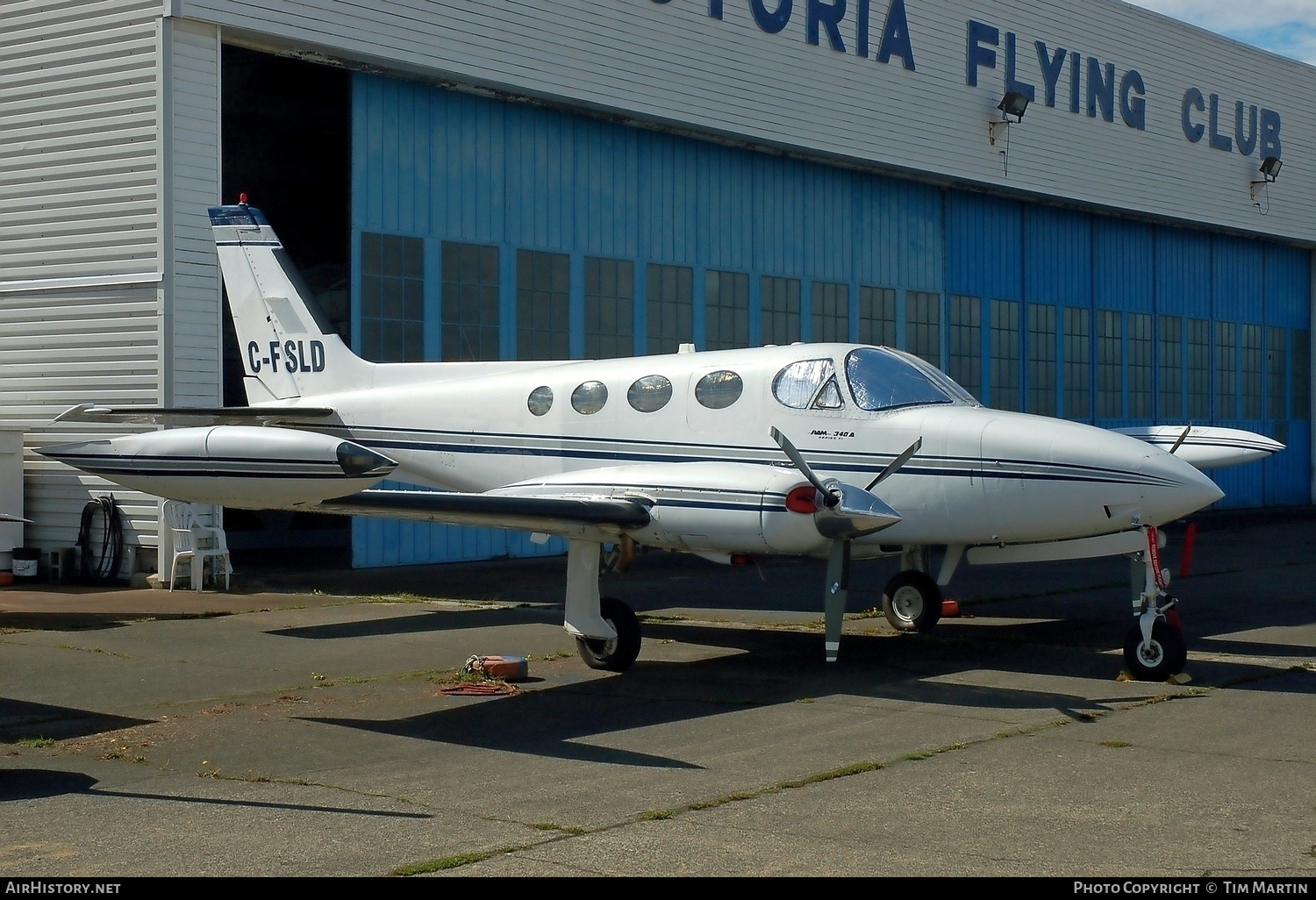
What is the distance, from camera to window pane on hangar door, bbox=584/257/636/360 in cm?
2364

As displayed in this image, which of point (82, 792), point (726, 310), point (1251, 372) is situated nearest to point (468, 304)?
point (726, 310)

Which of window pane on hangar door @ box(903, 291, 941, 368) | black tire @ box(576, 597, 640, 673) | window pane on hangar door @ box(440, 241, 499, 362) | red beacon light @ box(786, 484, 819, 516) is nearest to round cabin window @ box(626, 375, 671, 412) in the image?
black tire @ box(576, 597, 640, 673)

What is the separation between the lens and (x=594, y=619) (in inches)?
456

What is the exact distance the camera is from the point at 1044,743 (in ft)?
28.9

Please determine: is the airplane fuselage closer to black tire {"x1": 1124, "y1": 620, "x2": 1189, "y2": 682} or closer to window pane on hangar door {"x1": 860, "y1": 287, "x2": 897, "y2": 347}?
black tire {"x1": 1124, "y1": 620, "x2": 1189, "y2": 682}

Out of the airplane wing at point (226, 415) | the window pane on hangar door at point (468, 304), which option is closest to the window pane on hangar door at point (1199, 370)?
the window pane on hangar door at point (468, 304)

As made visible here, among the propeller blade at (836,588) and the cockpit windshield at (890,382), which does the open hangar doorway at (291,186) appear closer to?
the cockpit windshield at (890,382)

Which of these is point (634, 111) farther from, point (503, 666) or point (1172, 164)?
point (1172, 164)

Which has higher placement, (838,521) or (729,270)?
(729,270)

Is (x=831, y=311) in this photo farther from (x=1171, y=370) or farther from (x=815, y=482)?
(x=815, y=482)

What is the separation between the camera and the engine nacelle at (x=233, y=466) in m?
9.11

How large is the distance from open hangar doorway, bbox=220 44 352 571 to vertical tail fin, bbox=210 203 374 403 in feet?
22.4

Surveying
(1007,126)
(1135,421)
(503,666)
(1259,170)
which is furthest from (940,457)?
(1259,170)

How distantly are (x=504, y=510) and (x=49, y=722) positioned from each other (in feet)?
11.8
